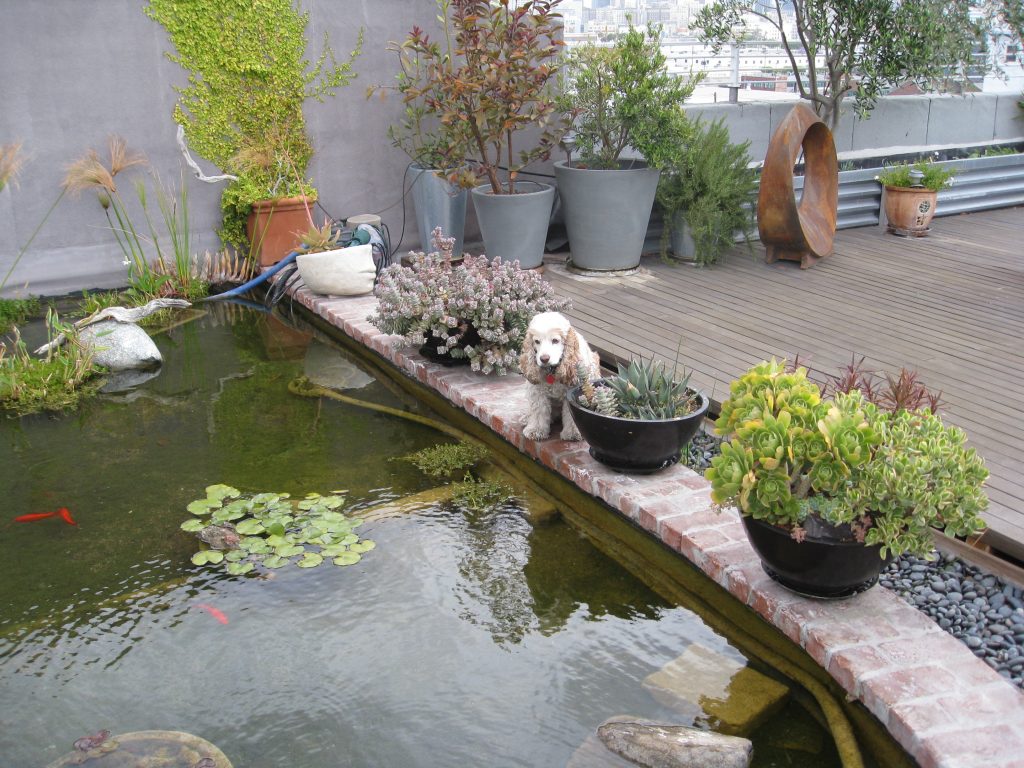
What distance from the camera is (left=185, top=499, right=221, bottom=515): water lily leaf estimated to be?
11.6ft

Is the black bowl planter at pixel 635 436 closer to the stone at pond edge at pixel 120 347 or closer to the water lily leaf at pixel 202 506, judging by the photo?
the water lily leaf at pixel 202 506

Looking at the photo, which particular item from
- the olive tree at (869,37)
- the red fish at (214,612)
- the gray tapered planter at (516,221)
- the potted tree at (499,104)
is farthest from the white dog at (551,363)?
the olive tree at (869,37)

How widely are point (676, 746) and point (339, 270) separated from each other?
4.25m

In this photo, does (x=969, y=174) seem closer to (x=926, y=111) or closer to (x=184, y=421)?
(x=926, y=111)

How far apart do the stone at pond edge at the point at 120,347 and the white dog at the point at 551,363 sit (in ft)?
8.70

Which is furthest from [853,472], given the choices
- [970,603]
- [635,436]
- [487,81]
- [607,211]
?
[487,81]

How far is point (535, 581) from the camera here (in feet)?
10.3

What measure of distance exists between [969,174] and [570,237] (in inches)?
161

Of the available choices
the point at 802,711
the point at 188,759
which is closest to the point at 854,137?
the point at 802,711

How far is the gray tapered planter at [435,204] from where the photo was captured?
6.55m

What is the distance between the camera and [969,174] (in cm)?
799

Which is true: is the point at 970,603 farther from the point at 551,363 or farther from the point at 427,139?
the point at 427,139

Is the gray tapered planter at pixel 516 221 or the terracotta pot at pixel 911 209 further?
the terracotta pot at pixel 911 209

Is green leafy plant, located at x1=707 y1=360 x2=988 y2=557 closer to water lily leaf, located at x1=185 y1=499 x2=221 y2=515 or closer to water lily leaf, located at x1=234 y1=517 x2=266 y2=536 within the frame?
water lily leaf, located at x1=234 y1=517 x2=266 y2=536
